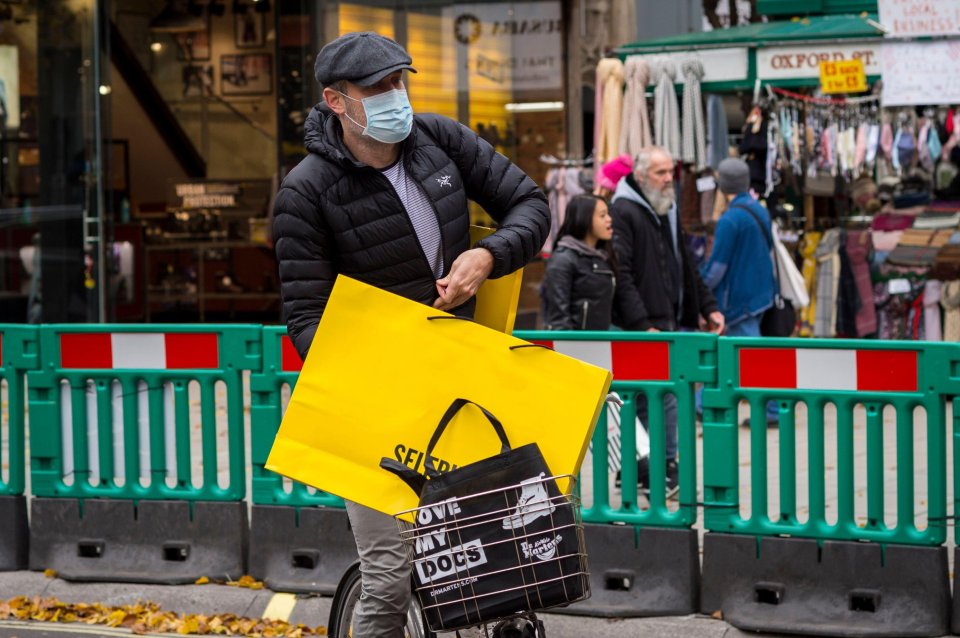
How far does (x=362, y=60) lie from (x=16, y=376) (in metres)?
3.57

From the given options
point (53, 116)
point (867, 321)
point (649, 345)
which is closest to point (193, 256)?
point (53, 116)

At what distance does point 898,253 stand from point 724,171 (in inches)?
112

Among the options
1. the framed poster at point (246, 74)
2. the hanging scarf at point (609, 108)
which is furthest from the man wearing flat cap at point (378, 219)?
the framed poster at point (246, 74)

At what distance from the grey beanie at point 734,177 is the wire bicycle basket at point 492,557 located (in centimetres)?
719

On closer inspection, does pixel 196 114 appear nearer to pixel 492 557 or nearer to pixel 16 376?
pixel 16 376

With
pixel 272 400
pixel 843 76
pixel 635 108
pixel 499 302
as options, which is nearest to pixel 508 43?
pixel 635 108

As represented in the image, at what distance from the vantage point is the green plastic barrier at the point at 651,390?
5789 millimetres

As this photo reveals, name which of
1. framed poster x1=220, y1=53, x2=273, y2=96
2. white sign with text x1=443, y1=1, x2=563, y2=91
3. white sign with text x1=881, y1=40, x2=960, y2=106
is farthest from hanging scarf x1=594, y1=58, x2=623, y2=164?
framed poster x1=220, y1=53, x2=273, y2=96

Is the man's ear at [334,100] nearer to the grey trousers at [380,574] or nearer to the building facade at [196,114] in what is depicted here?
the grey trousers at [380,574]

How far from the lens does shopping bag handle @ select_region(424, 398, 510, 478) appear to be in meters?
3.58

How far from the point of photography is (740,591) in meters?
5.77

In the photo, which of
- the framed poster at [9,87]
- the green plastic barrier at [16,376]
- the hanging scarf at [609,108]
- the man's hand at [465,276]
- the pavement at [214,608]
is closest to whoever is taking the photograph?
the man's hand at [465,276]

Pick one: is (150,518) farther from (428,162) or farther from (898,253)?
(898,253)

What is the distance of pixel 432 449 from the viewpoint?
3621 mm
